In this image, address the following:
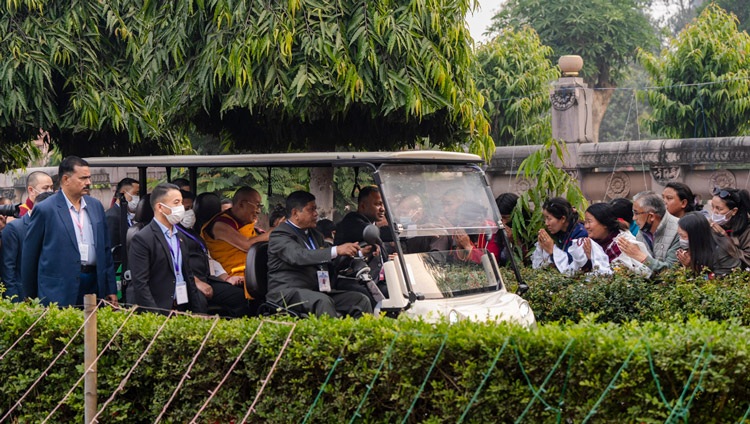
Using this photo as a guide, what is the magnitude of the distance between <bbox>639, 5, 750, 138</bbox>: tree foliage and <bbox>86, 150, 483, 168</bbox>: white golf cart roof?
1489 centimetres

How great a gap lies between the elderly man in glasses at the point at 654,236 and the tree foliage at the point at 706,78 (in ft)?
42.5

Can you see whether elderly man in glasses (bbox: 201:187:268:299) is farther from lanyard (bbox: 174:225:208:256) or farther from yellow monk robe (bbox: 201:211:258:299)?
lanyard (bbox: 174:225:208:256)

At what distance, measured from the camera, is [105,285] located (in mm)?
8875

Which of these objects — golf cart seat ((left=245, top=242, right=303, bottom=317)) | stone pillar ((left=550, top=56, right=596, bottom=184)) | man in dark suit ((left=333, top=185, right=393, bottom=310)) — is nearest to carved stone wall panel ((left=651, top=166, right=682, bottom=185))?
stone pillar ((left=550, top=56, right=596, bottom=184))

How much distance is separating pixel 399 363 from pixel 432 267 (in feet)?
7.88

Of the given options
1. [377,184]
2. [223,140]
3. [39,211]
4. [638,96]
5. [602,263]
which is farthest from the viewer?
[638,96]

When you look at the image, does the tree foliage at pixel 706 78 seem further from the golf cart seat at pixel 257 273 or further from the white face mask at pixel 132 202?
the golf cart seat at pixel 257 273

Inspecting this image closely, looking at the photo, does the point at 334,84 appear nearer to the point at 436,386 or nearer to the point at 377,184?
the point at 377,184

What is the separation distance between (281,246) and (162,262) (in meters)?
0.95

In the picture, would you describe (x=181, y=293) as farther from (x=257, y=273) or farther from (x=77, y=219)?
(x=77, y=219)

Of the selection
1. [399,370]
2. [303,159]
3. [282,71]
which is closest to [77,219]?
[303,159]

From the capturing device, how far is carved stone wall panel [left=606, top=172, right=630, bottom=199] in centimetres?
1542

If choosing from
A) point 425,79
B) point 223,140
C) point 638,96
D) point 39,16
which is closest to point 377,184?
point 425,79

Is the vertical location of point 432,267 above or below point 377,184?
below
